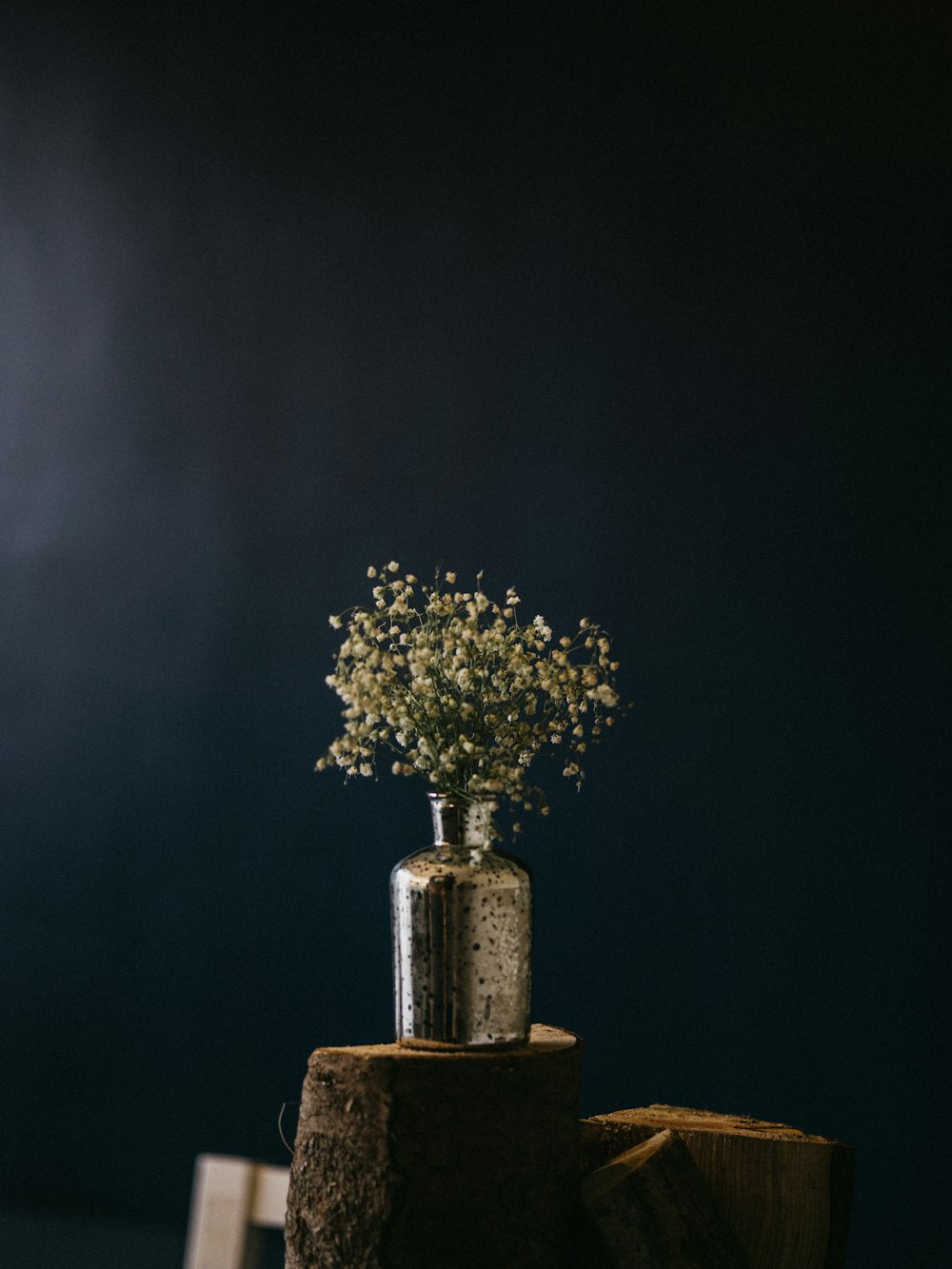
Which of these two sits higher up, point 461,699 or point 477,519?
point 477,519

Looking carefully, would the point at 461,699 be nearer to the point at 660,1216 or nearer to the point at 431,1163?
the point at 431,1163

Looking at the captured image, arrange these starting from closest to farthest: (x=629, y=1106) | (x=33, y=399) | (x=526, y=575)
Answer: (x=629, y=1106) < (x=526, y=575) < (x=33, y=399)

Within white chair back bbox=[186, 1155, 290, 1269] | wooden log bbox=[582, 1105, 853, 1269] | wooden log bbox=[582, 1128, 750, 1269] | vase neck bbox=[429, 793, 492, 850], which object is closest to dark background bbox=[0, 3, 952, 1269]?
wooden log bbox=[582, 1105, 853, 1269]

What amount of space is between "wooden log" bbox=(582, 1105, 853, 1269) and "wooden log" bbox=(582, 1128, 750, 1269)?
0.20 ft

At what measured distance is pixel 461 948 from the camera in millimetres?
1546

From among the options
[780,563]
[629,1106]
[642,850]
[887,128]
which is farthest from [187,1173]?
[887,128]

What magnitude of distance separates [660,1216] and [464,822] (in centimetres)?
53

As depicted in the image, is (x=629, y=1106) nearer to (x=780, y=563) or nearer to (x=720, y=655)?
(x=720, y=655)

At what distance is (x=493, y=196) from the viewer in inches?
108

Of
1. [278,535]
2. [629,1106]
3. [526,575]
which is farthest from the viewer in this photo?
[278,535]

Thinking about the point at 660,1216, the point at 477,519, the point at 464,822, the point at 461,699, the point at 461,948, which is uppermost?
the point at 477,519

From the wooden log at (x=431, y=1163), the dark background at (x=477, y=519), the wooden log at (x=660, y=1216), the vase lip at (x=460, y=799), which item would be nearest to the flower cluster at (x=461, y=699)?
the vase lip at (x=460, y=799)

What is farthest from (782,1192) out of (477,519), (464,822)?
(477,519)

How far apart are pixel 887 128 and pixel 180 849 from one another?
2.06 m
